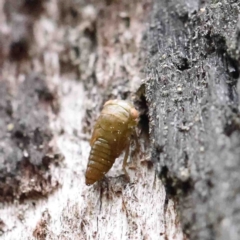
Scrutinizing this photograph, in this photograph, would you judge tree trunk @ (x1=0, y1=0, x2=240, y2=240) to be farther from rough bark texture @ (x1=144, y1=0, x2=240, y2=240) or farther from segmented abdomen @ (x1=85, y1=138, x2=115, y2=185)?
segmented abdomen @ (x1=85, y1=138, x2=115, y2=185)

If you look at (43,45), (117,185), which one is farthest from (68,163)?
(43,45)

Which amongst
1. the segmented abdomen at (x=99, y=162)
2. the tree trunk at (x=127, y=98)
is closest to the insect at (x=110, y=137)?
the segmented abdomen at (x=99, y=162)

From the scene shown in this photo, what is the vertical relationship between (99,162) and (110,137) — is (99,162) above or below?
below

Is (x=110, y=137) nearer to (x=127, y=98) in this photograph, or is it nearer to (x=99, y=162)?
(x=99, y=162)

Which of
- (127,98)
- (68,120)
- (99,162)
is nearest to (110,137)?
(99,162)

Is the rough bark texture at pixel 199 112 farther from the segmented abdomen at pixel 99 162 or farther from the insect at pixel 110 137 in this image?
the segmented abdomen at pixel 99 162

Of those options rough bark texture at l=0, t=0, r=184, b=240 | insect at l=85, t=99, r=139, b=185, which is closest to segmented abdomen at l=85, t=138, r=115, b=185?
insect at l=85, t=99, r=139, b=185

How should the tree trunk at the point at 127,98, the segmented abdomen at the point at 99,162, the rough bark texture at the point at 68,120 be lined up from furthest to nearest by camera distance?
the segmented abdomen at the point at 99,162, the rough bark texture at the point at 68,120, the tree trunk at the point at 127,98
